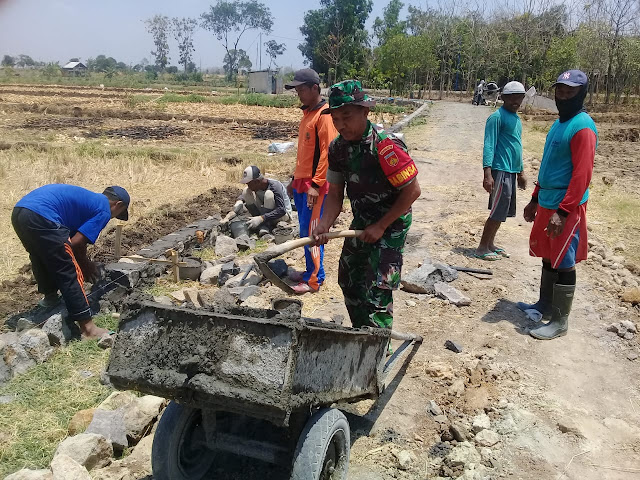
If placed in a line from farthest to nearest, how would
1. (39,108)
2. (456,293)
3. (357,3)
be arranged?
(357,3)
(39,108)
(456,293)

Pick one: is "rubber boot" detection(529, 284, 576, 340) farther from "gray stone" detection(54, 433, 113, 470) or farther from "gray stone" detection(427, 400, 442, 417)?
"gray stone" detection(54, 433, 113, 470)

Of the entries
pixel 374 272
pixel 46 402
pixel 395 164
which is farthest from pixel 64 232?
pixel 395 164

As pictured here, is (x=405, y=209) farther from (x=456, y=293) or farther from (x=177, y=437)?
(x=456, y=293)

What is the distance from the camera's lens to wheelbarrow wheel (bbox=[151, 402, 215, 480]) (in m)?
2.46

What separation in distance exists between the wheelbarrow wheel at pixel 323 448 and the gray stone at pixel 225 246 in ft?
13.6

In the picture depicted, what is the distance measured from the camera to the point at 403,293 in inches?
203

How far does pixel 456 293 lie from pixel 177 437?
3.19m

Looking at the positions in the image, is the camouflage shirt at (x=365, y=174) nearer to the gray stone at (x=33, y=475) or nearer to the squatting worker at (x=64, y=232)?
the gray stone at (x=33, y=475)

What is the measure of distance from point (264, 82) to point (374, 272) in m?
40.8

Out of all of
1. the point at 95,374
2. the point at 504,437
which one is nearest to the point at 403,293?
the point at 504,437

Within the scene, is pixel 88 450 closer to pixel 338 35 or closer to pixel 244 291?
pixel 244 291

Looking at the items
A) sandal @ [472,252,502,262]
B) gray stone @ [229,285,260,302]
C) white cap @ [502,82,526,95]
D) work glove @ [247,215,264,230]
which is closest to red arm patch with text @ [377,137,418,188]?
gray stone @ [229,285,260,302]

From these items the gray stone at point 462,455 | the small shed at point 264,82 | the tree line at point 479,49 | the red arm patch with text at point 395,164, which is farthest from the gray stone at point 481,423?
the small shed at point 264,82

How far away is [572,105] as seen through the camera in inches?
164
